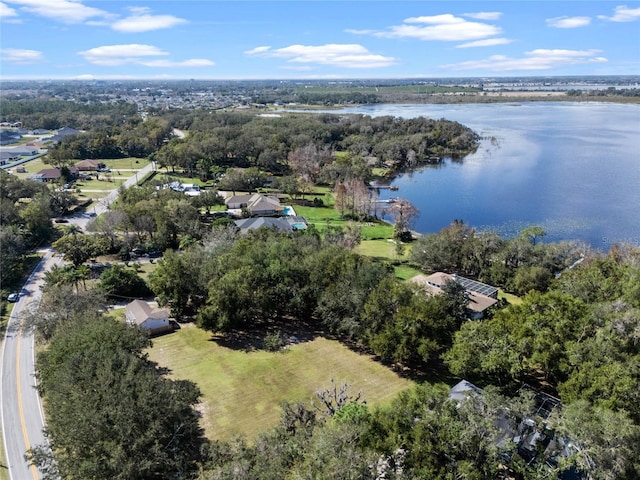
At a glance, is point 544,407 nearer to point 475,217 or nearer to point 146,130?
point 475,217

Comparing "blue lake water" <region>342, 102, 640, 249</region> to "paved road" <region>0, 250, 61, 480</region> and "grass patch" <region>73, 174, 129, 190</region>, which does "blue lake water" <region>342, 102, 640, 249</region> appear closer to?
"paved road" <region>0, 250, 61, 480</region>

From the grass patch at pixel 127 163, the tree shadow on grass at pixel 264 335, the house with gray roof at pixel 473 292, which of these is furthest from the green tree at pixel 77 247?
the grass patch at pixel 127 163

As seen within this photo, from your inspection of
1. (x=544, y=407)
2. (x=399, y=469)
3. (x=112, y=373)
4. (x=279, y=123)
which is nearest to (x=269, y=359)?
(x=112, y=373)

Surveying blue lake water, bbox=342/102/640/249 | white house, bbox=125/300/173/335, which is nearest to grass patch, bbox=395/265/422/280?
blue lake water, bbox=342/102/640/249

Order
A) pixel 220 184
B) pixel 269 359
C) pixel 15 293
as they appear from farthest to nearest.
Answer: pixel 220 184 < pixel 15 293 < pixel 269 359

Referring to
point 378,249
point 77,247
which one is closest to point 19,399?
point 77,247

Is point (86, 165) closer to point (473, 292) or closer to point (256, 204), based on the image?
point (256, 204)
